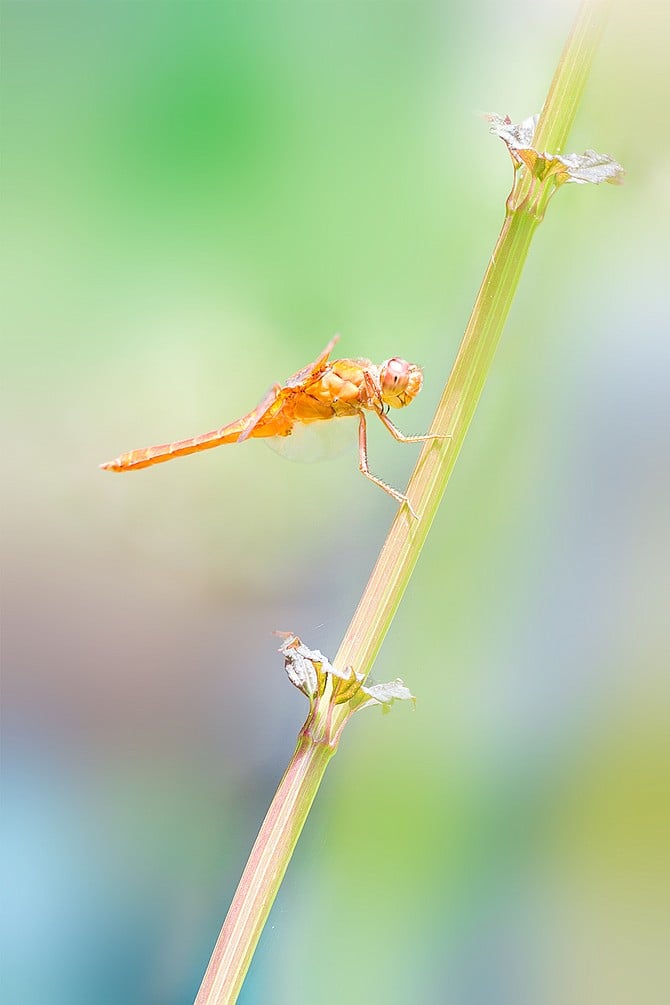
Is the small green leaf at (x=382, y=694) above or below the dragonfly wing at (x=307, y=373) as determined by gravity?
below

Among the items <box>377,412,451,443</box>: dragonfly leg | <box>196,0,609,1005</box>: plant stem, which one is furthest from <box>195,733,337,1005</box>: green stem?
<box>377,412,451,443</box>: dragonfly leg

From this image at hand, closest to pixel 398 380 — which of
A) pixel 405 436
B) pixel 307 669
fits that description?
pixel 405 436

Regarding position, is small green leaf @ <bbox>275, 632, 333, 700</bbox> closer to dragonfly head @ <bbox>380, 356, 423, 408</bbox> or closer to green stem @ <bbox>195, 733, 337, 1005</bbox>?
green stem @ <bbox>195, 733, 337, 1005</bbox>

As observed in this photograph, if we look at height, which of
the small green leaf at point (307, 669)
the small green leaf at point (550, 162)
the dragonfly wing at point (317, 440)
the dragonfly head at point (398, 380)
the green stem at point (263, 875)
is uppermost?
the small green leaf at point (550, 162)

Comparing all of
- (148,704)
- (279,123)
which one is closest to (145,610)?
(148,704)

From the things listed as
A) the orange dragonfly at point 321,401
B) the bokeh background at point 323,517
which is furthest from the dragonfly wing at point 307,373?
the bokeh background at point 323,517

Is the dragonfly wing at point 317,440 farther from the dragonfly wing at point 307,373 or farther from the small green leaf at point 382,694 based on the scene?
the small green leaf at point 382,694

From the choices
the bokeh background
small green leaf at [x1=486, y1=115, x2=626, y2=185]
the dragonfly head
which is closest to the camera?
small green leaf at [x1=486, y1=115, x2=626, y2=185]
